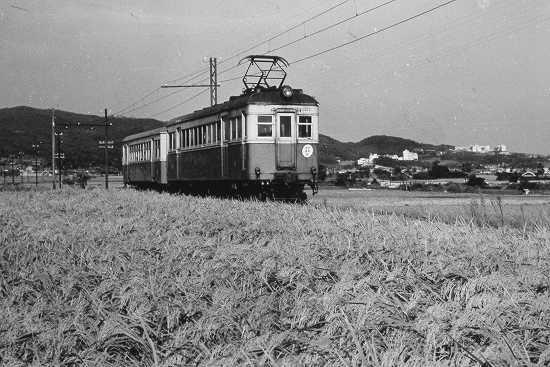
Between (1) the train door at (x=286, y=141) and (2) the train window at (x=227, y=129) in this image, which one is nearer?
(1) the train door at (x=286, y=141)

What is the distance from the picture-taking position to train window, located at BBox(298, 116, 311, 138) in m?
21.3

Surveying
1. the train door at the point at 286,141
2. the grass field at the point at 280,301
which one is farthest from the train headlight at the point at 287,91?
the grass field at the point at 280,301

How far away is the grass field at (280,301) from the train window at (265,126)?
13250 mm

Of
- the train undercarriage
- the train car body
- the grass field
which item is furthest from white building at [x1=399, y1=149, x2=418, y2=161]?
the grass field

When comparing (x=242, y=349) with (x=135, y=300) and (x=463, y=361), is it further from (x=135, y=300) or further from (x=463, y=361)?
(x=135, y=300)

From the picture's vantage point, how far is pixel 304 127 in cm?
2144

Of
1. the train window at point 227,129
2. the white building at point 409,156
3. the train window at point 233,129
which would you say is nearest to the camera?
the train window at point 233,129

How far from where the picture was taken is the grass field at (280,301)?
9.95 ft

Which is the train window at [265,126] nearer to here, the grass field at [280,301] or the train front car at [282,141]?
the train front car at [282,141]

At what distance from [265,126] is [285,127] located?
0.70 m

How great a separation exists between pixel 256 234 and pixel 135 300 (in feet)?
14.7

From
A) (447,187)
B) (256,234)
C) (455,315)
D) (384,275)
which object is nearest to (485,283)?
(384,275)

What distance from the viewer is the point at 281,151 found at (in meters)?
21.1

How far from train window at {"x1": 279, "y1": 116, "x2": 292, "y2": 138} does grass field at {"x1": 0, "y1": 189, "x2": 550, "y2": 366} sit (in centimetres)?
1364
